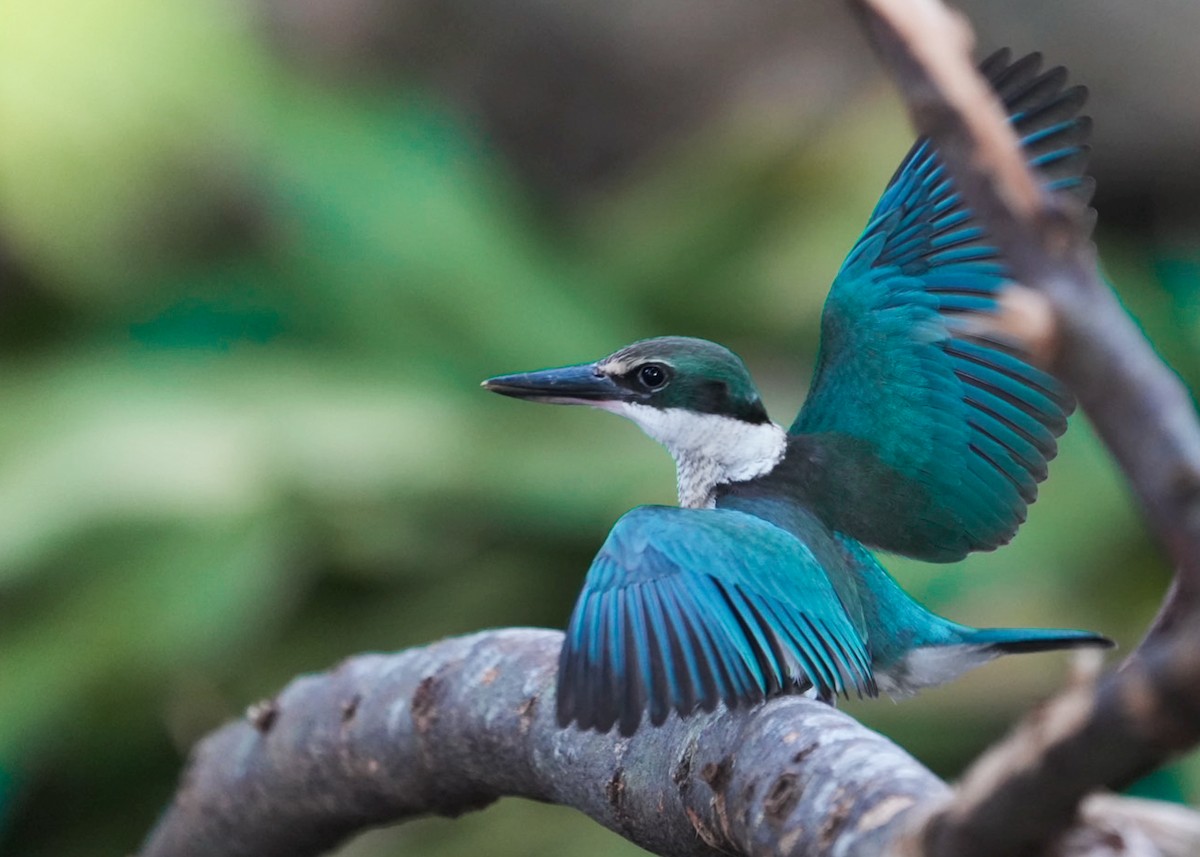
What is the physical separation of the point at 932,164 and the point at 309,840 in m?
0.83

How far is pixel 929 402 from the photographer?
43.9 inches

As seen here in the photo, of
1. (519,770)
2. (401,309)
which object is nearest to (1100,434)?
(519,770)

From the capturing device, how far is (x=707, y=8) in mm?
3910

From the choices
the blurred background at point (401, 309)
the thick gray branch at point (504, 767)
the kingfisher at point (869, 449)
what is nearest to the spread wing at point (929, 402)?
the kingfisher at point (869, 449)

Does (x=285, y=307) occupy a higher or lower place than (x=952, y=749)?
higher

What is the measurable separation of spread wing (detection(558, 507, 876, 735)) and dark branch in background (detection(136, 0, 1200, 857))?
0.04 m

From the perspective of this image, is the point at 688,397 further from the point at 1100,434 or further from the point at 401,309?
the point at 401,309

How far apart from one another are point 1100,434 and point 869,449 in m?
0.65

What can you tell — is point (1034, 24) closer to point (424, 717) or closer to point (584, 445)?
point (584, 445)

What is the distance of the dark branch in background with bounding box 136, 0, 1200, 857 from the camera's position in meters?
0.46

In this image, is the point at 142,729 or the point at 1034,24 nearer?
the point at 142,729

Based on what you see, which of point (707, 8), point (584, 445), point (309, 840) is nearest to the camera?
point (309, 840)

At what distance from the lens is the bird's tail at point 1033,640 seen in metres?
0.97

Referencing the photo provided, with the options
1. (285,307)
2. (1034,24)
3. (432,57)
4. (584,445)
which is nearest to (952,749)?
(584,445)
